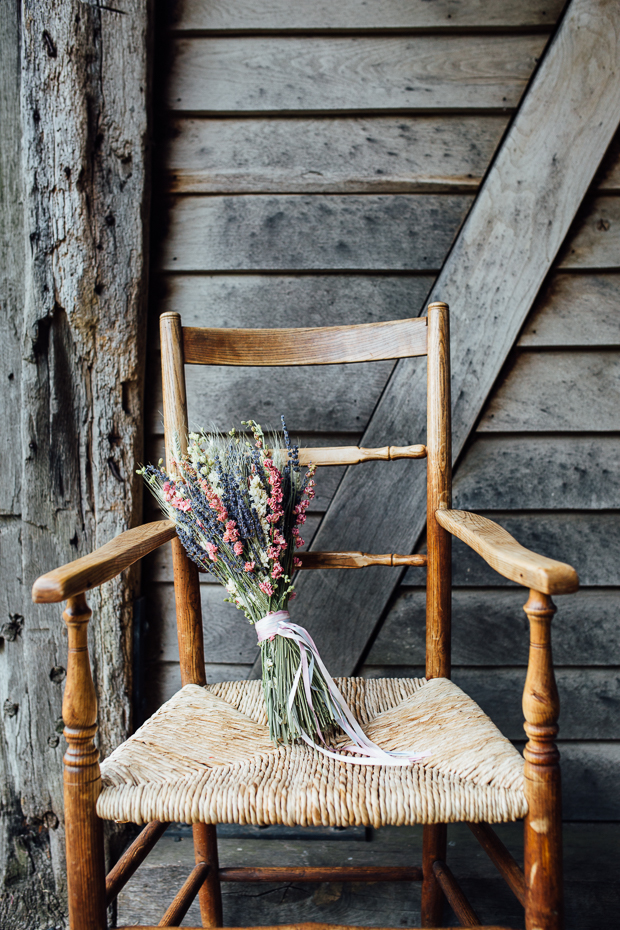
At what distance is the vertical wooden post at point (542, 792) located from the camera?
63 centimetres

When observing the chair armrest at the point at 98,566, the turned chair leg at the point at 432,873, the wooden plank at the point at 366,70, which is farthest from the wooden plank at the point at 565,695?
the wooden plank at the point at 366,70

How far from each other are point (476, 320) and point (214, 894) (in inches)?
46.6

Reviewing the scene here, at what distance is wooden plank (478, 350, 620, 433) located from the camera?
1282mm

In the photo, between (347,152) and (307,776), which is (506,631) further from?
(347,152)

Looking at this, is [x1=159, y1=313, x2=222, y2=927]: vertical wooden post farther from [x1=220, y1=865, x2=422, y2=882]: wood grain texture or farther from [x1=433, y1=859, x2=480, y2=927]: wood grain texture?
[x1=433, y1=859, x2=480, y2=927]: wood grain texture

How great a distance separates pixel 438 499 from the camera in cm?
99

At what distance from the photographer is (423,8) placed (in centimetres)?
123

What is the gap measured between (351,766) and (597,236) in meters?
1.14

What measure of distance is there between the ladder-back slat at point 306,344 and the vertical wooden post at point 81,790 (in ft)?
1.65

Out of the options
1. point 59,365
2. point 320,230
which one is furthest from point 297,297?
point 59,365

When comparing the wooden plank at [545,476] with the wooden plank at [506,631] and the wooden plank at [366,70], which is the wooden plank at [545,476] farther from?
the wooden plank at [366,70]

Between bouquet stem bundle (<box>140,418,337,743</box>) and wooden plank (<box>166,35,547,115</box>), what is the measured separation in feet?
2.71

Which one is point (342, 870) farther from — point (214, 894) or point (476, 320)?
point (476, 320)

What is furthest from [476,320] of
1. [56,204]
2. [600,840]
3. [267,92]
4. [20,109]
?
[600,840]
